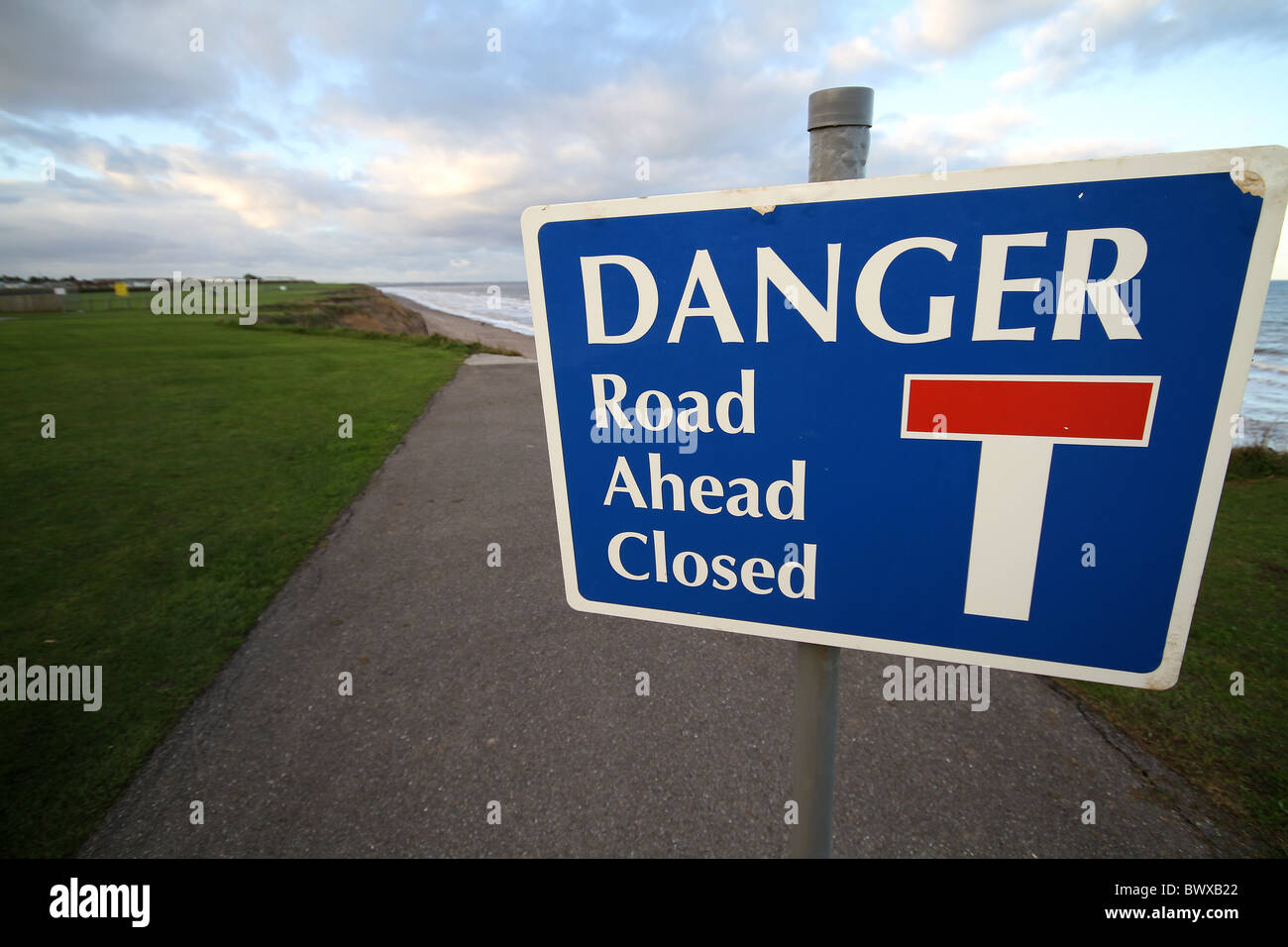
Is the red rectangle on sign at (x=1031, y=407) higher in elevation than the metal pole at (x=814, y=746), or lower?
higher

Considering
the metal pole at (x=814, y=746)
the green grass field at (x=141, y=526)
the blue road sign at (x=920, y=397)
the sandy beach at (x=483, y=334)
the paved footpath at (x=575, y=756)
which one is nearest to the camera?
the blue road sign at (x=920, y=397)

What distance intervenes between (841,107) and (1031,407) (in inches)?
21.3

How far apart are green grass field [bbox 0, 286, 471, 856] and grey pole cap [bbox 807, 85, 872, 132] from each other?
3.89 m

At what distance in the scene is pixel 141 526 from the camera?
5801 mm

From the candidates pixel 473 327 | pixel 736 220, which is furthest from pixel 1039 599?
pixel 473 327

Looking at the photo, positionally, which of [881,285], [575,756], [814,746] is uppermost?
[881,285]

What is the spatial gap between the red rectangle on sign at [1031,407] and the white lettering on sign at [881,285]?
0.22 ft

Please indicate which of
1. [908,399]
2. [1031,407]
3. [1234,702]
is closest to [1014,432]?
[1031,407]

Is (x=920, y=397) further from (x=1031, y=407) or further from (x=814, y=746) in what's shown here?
(x=814, y=746)

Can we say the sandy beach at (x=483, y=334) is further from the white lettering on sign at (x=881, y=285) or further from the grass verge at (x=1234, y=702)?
the white lettering on sign at (x=881, y=285)

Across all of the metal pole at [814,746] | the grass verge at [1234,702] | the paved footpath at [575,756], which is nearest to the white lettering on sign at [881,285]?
the metal pole at [814,746]

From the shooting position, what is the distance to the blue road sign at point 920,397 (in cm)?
78
